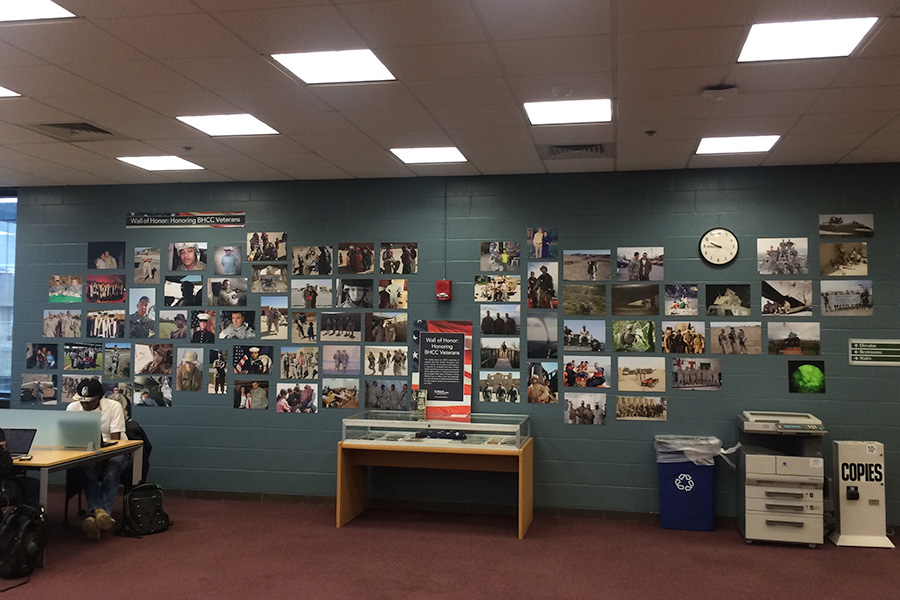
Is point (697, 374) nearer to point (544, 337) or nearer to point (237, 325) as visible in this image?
point (544, 337)

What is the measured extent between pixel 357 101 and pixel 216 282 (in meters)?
3.37

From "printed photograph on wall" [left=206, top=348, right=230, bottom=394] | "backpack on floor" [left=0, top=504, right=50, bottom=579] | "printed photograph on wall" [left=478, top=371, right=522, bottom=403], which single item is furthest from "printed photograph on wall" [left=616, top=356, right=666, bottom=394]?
"backpack on floor" [left=0, top=504, right=50, bottom=579]

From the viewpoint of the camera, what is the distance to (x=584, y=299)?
21.6ft

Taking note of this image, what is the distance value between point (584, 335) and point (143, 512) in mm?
3999

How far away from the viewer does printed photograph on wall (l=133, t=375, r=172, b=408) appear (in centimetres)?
725

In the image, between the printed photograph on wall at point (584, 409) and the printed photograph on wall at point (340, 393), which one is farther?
the printed photograph on wall at point (340, 393)

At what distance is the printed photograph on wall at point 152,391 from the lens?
7.25 metres

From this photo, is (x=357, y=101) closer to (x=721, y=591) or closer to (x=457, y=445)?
(x=457, y=445)

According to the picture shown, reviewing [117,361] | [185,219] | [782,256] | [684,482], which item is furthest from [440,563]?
[185,219]

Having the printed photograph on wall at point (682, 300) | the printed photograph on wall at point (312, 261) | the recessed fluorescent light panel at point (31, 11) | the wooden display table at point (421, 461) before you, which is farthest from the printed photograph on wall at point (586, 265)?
the recessed fluorescent light panel at point (31, 11)

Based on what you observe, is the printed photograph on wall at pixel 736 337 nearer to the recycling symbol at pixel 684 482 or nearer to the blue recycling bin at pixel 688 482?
the blue recycling bin at pixel 688 482

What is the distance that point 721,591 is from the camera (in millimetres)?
4691

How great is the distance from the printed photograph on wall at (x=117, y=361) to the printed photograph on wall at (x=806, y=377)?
627 cm

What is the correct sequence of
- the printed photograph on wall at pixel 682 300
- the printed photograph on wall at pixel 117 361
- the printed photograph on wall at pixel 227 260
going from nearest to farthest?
the printed photograph on wall at pixel 682 300 → the printed photograph on wall at pixel 227 260 → the printed photograph on wall at pixel 117 361
